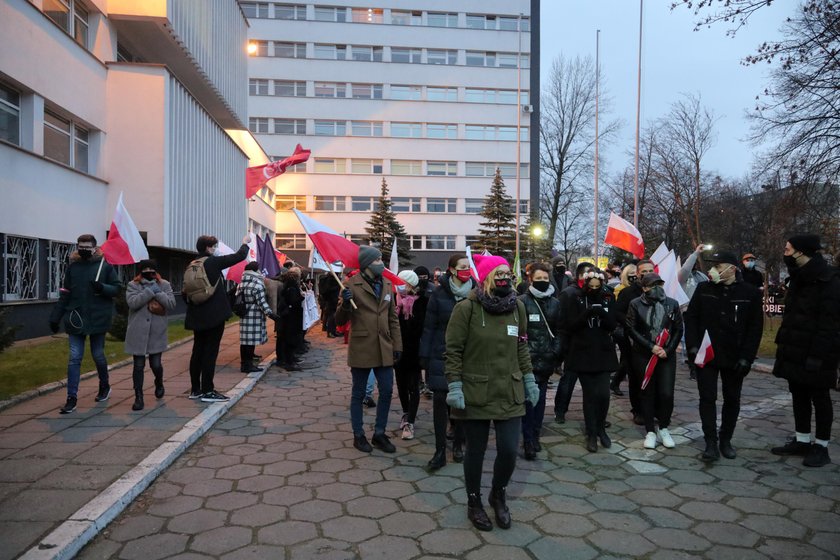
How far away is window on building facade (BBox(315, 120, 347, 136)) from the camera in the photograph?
154 ft

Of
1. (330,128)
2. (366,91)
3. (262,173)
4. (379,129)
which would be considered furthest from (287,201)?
(262,173)

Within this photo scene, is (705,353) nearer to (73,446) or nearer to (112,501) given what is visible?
(112,501)

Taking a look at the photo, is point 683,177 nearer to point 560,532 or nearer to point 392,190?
point 392,190

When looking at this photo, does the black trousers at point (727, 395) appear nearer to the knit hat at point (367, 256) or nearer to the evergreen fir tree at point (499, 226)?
the knit hat at point (367, 256)

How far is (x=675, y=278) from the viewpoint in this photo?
891cm

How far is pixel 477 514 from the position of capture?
4.08 meters

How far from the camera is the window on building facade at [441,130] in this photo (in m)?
47.7

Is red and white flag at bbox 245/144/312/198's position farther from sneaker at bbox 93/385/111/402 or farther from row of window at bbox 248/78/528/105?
row of window at bbox 248/78/528/105

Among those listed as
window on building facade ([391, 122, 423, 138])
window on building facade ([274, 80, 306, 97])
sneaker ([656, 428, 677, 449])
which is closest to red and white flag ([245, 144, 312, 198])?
sneaker ([656, 428, 677, 449])

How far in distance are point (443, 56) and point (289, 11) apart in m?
13.2

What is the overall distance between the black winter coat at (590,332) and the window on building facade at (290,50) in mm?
46539

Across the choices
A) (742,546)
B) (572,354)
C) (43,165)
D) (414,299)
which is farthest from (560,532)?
(43,165)

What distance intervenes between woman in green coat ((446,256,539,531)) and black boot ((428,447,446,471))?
1.06 metres

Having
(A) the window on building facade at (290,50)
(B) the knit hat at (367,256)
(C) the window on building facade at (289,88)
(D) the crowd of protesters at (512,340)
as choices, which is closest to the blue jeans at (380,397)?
(D) the crowd of protesters at (512,340)
